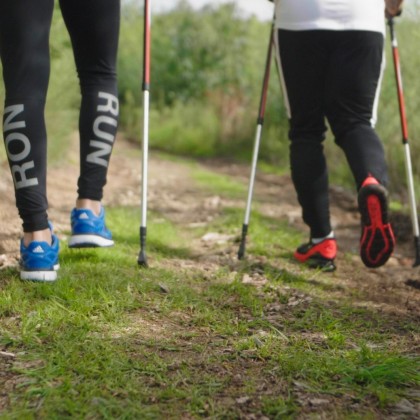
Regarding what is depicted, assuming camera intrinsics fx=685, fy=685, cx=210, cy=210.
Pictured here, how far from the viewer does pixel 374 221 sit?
3057mm

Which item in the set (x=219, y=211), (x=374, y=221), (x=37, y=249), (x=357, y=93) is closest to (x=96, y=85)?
(x=37, y=249)

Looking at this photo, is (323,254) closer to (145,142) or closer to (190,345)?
(145,142)

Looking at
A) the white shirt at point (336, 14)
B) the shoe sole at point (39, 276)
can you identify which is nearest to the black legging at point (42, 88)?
the shoe sole at point (39, 276)

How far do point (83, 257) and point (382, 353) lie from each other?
1522 millimetres

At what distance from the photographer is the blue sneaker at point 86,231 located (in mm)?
2857

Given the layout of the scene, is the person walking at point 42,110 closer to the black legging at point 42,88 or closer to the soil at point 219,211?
the black legging at point 42,88

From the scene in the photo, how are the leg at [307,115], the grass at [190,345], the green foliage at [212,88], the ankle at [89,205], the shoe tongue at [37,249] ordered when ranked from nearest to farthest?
the grass at [190,345] → the shoe tongue at [37,249] → the ankle at [89,205] → the leg at [307,115] → the green foliage at [212,88]

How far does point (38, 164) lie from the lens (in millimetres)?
2605

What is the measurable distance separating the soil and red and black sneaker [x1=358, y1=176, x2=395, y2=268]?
227 mm

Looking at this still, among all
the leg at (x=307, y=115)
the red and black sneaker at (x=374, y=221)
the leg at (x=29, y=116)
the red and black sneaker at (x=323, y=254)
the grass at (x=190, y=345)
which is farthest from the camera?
the red and black sneaker at (x=323, y=254)

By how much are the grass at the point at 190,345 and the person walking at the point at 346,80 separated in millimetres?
435

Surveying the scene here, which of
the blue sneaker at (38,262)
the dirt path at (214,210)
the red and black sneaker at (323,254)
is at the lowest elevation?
the dirt path at (214,210)

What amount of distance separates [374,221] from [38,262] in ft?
4.80

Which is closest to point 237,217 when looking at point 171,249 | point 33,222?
point 171,249
